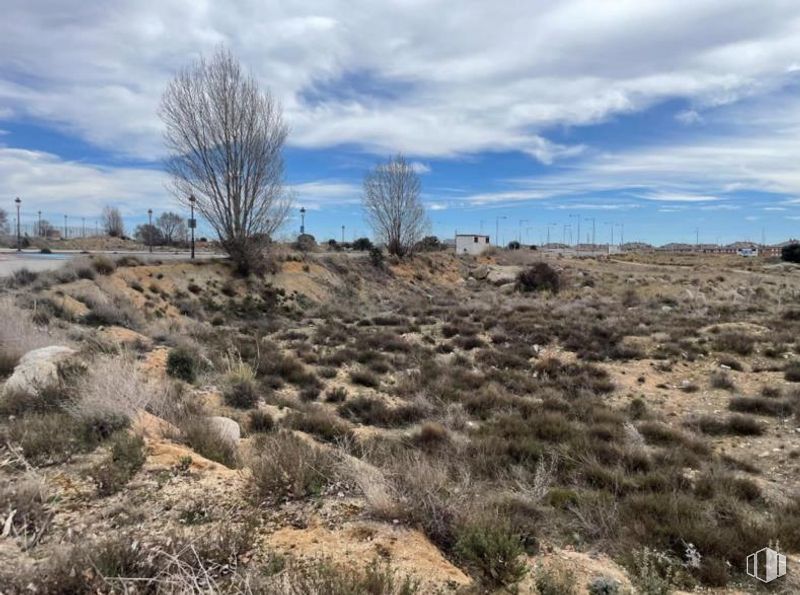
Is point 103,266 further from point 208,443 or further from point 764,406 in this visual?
point 764,406

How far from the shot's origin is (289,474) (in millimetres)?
4059

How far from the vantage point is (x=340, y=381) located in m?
11.5

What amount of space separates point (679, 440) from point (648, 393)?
11.3 ft

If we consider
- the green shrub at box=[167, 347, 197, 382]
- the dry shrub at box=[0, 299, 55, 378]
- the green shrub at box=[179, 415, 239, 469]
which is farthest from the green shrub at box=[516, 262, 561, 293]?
the green shrub at box=[179, 415, 239, 469]

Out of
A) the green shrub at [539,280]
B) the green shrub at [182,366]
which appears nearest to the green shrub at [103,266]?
the green shrub at [182,366]

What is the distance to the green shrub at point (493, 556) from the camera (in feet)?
10.3

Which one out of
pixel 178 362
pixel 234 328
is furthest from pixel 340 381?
pixel 234 328

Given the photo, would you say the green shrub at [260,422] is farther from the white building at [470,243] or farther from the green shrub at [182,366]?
the white building at [470,243]

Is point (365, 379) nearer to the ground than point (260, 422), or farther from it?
nearer to the ground

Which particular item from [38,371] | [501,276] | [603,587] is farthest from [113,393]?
[501,276]

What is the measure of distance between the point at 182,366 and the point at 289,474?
6639 mm

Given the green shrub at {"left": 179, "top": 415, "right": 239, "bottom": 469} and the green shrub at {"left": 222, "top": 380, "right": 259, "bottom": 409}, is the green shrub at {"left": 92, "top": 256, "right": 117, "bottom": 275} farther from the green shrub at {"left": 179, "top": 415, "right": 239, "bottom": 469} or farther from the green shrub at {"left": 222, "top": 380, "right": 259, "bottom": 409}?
the green shrub at {"left": 179, "top": 415, "right": 239, "bottom": 469}

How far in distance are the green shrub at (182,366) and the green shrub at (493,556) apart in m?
7.66

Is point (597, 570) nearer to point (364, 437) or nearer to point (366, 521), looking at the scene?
point (366, 521)
